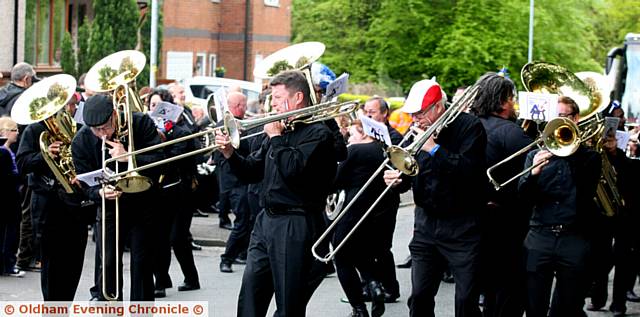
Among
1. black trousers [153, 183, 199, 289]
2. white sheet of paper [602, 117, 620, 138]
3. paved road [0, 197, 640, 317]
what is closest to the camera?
white sheet of paper [602, 117, 620, 138]

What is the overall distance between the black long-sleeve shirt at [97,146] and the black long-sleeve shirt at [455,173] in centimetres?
220

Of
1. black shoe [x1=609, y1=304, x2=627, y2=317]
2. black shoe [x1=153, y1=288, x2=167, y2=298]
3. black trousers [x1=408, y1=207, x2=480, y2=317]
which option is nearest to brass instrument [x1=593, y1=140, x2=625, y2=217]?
black shoe [x1=609, y1=304, x2=627, y2=317]

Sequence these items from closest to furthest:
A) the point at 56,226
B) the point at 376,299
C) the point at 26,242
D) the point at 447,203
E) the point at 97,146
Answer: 1. the point at 447,203
2. the point at 97,146
3. the point at 56,226
4. the point at 376,299
5. the point at 26,242

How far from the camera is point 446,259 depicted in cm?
777

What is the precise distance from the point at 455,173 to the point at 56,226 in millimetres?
3420

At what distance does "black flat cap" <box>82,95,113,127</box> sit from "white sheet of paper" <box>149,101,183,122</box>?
7.95 feet

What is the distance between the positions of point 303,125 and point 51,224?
101 inches

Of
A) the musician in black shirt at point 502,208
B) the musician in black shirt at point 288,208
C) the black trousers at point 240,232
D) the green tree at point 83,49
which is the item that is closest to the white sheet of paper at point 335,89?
the musician in black shirt at point 502,208

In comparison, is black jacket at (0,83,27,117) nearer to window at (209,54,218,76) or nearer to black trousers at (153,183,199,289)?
black trousers at (153,183,199,289)

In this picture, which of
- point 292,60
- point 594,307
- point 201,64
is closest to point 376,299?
point 594,307

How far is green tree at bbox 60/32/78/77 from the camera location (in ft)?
79.2

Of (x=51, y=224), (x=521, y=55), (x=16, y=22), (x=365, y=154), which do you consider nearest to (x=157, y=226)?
(x=51, y=224)

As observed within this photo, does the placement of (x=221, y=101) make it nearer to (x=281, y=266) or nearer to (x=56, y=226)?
(x=281, y=266)

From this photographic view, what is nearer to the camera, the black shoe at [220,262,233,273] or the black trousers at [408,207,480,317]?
the black trousers at [408,207,480,317]
